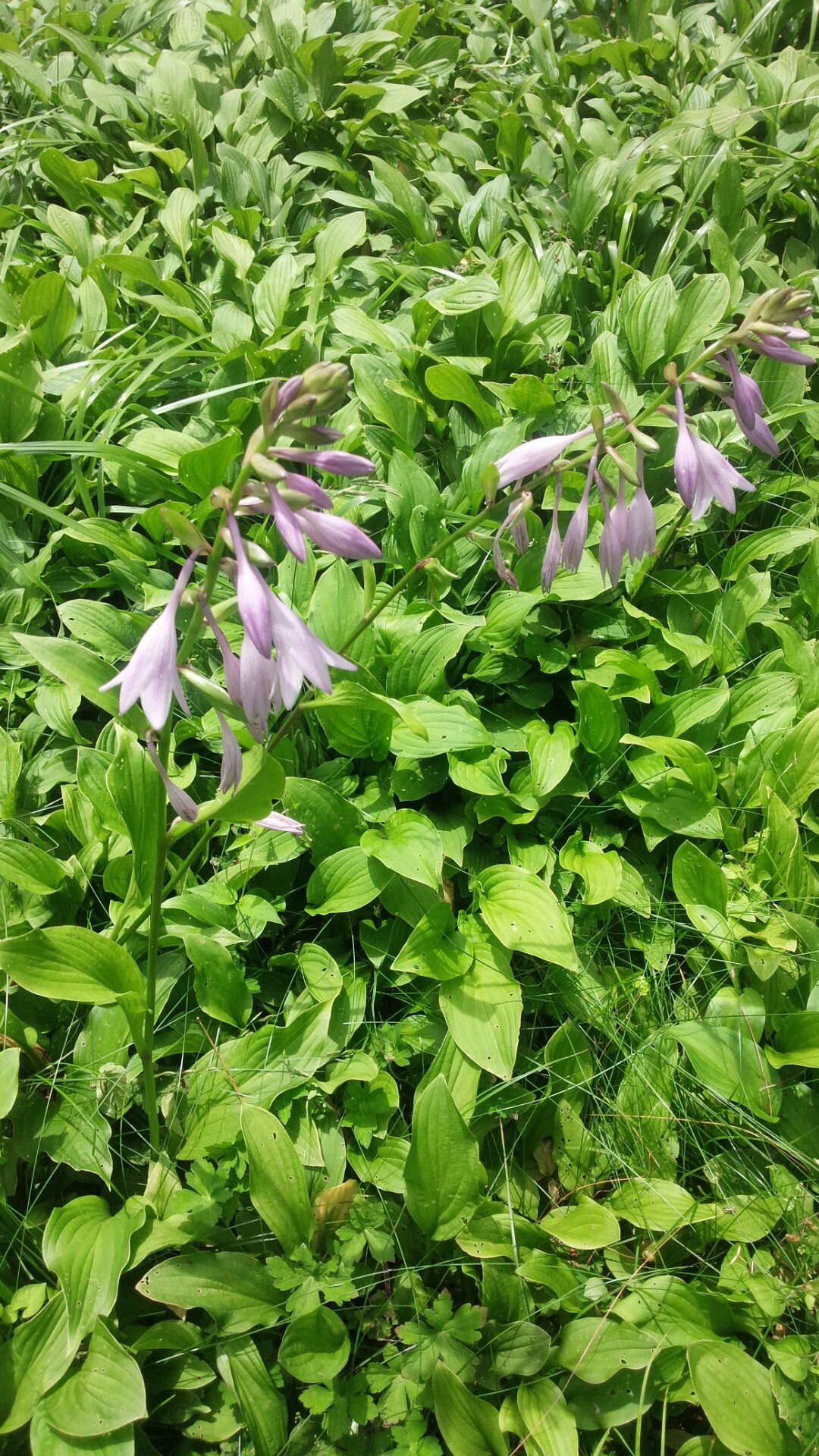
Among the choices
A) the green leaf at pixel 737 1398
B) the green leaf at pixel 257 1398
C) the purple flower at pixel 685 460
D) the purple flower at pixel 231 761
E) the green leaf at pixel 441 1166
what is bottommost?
the green leaf at pixel 737 1398

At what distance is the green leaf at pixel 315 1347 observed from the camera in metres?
1.82

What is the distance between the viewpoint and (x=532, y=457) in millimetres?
1902

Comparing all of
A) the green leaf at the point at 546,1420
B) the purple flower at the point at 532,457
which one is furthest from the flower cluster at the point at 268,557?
the green leaf at the point at 546,1420

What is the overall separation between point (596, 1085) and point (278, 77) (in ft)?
16.6

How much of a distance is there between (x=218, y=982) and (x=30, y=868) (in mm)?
606

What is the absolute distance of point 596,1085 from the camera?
2.37 metres

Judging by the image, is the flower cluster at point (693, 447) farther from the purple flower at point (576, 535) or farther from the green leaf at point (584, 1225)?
→ the green leaf at point (584, 1225)

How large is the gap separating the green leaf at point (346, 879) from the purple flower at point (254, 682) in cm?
109

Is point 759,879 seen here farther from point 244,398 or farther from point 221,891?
point 244,398

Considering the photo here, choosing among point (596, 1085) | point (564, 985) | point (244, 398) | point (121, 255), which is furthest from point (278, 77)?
point (596, 1085)

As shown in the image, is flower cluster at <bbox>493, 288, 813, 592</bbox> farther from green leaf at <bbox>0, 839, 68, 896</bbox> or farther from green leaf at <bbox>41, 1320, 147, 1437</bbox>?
green leaf at <bbox>41, 1320, 147, 1437</bbox>

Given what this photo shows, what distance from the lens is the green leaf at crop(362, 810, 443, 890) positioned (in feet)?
7.59

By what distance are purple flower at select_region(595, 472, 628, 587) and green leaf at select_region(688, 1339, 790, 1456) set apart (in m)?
1.72

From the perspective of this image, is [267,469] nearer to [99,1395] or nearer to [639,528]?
[639,528]
